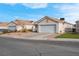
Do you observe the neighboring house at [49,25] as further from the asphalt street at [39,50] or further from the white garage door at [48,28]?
the asphalt street at [39,50]

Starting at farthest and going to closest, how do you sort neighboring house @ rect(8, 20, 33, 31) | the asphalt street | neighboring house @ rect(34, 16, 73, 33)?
1. neighboring house @ rect(8, 20, 33, 31)
2. neighboring house @ rect(34, 16, 73, 33)
3. the asphalt street

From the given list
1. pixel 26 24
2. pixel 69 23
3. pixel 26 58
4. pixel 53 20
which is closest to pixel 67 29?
pixel 69 23

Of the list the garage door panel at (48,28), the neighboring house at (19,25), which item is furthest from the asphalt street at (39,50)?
the neighboring house at (19,25)

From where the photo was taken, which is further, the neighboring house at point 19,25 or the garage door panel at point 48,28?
the neighboring house at point 19,25

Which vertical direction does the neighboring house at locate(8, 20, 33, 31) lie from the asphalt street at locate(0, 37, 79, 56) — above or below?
above

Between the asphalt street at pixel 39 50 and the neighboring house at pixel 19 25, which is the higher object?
the neighboring house at pixel 19 25

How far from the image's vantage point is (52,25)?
53375mm

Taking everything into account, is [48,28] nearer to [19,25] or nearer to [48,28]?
[48,28]

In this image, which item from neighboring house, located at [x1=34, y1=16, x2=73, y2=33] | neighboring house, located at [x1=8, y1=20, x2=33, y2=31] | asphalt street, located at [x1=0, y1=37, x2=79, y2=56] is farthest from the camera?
neighboring house, located at [x1=8, y1=20, x2=33, y2=31]

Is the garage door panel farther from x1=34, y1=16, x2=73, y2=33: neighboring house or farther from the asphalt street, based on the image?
the asphalt street

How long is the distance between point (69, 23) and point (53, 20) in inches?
554

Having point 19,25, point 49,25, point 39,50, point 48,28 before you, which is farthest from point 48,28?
point 39,50

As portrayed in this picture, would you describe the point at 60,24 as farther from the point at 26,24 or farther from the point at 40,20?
the point at 26,24

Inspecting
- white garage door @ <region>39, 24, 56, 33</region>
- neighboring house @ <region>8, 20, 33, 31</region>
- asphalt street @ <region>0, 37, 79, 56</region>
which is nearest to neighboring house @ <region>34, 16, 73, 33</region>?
white garage door @ <region>39, 24, 56, 33</region>
